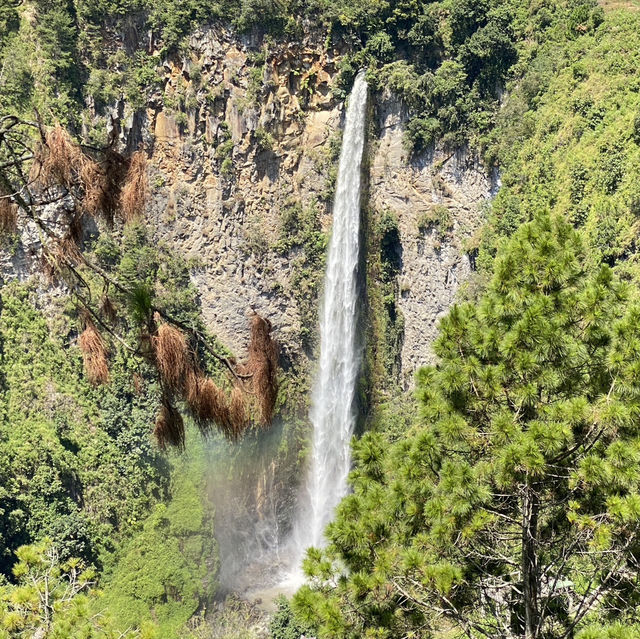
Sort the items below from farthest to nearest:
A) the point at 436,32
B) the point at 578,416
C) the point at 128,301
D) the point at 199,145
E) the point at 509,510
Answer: the point at 199,145 → the point at 436,32 → the point at 509,510 → the point at 578,416 → the point at 128,301

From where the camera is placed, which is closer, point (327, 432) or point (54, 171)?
point (54, 171)

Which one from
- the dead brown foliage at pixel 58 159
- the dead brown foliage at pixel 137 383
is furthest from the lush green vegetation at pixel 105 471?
the dead brown foliage at pixel 58 159

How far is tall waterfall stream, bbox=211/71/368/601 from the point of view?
19.1 meters

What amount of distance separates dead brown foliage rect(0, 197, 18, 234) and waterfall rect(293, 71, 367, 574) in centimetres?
1609

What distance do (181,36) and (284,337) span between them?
876 cm

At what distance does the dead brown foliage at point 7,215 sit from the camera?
3.25 metres

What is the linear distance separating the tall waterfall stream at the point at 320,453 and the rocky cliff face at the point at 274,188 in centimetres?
46

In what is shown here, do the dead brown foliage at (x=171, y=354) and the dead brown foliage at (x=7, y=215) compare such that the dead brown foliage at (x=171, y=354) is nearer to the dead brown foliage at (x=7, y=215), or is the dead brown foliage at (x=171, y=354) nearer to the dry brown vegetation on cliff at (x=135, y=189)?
the dry brown vegetation on cliff at (x=135, y=189)

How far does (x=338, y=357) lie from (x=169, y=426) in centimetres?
1638

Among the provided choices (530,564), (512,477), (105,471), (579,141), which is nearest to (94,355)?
(512,477)

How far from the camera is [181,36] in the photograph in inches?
730

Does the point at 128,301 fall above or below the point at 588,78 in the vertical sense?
below

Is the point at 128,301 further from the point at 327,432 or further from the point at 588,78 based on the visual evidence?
the point at 327,432

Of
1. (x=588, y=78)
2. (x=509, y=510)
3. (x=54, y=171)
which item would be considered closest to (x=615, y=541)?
(x=509, y=510)
